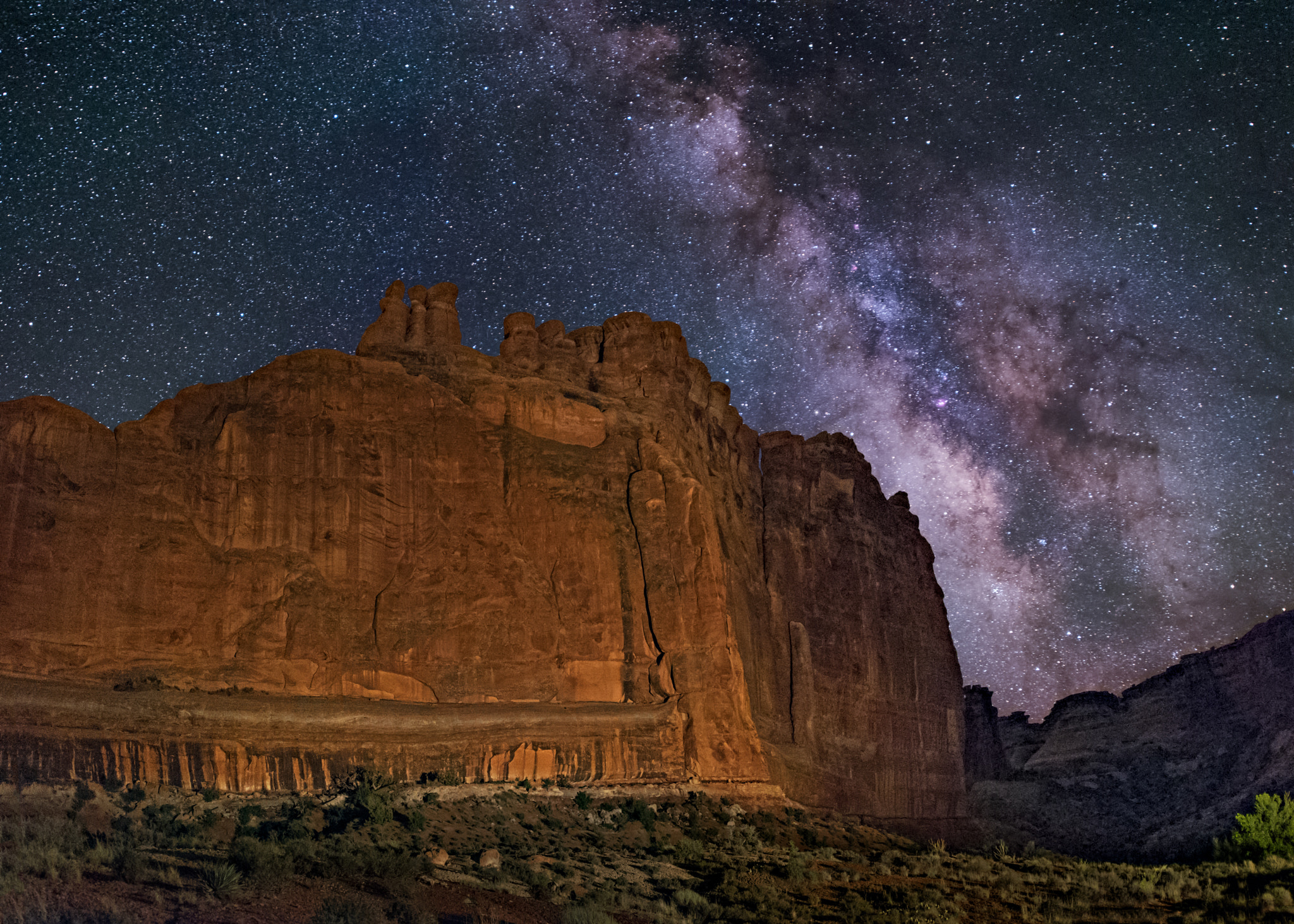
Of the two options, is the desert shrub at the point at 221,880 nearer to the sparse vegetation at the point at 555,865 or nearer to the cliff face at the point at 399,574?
the sparse vegetation at the point at 555,865

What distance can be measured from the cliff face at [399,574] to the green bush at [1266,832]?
58.0 feet

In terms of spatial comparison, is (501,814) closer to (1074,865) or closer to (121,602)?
(121,602)

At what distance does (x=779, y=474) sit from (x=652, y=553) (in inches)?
838

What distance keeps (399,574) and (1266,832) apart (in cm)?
3177

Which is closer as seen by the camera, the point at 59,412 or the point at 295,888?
the point at 295,888

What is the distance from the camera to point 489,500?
42031 millimetres

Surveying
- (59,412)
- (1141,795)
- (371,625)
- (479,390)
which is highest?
(479,390)

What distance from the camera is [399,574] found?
39.3 metres

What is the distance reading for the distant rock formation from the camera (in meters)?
72.3

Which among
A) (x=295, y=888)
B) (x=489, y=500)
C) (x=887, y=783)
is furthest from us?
(x=887, y=783)

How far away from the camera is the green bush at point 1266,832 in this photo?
120 feet

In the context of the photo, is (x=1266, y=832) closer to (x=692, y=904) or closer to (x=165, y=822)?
(x=692, y=904)

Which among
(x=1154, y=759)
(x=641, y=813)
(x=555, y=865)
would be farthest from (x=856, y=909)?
(x=1154, y=759)

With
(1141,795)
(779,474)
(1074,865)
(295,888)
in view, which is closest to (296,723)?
(295,888)
